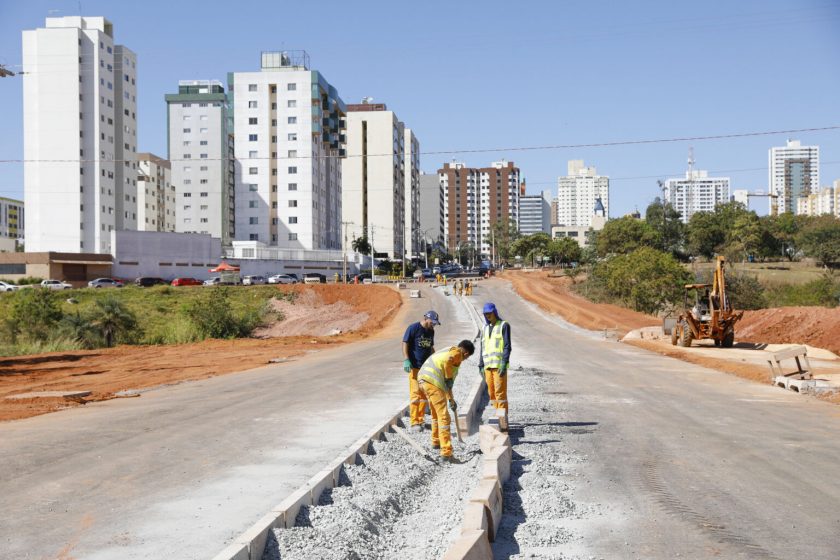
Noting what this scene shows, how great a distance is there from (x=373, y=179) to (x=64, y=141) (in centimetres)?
6143

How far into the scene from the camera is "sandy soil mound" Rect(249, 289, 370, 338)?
177 feet

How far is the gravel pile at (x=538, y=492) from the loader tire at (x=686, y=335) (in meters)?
19.3

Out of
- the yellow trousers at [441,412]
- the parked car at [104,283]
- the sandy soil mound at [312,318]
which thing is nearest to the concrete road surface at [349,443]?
the yellow trousers at [441,412]

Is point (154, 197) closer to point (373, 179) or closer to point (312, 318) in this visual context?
point (373, 179)

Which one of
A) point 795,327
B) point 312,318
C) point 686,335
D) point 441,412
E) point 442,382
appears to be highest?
point 442,382

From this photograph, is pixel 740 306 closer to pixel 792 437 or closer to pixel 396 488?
pixel 792 437

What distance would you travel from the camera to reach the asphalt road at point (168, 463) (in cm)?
681

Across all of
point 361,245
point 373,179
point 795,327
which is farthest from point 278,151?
point 795,327

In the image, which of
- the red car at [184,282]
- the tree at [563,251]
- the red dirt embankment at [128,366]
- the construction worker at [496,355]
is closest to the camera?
the construction worker at [496,355]

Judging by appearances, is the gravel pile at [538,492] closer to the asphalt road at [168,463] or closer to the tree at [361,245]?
the asphalt road at [168,463]

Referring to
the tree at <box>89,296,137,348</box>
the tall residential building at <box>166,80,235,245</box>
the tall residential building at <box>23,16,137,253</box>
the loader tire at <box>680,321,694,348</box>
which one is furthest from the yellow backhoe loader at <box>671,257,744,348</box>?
the tall residential building at <box>166,80,235,245</box>

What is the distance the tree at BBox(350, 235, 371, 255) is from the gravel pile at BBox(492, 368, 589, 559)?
117 meters

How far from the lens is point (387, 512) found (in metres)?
7.88

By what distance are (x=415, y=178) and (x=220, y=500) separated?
16623 cm
